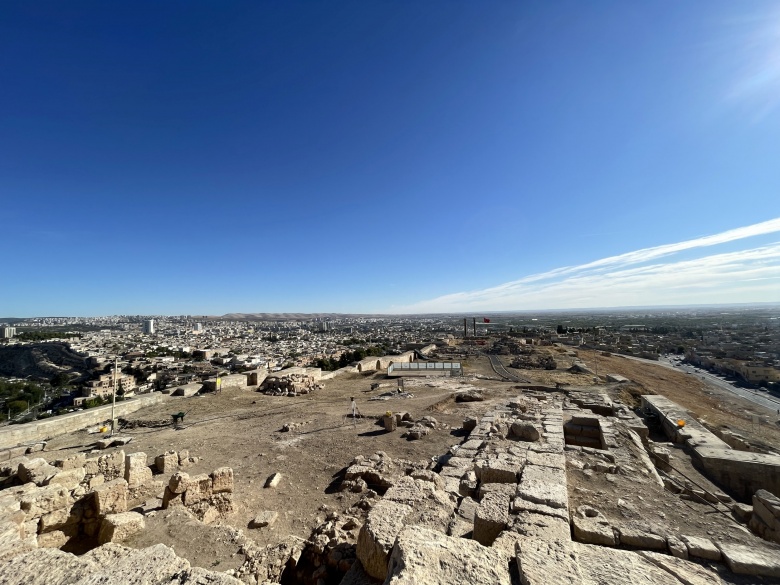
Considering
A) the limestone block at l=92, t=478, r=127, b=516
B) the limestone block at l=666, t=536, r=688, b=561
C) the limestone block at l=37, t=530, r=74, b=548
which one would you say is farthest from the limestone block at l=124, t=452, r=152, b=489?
the limestone block at l=666, t=536, r=688, b=561

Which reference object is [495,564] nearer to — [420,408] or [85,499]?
[85,499]

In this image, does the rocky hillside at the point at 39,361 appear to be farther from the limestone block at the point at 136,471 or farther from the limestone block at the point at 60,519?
the limestone block at the point at 60,519

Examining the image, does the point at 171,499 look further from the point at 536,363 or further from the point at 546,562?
the point at 536,363

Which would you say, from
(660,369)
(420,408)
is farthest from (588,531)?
(660,369)

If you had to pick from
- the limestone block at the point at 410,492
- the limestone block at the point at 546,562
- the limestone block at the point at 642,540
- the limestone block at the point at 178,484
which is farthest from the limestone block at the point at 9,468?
the limestone block at the point at 642,540

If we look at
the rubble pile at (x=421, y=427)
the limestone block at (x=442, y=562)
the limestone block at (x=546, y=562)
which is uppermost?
the limestone block at (x=442, y=562)
